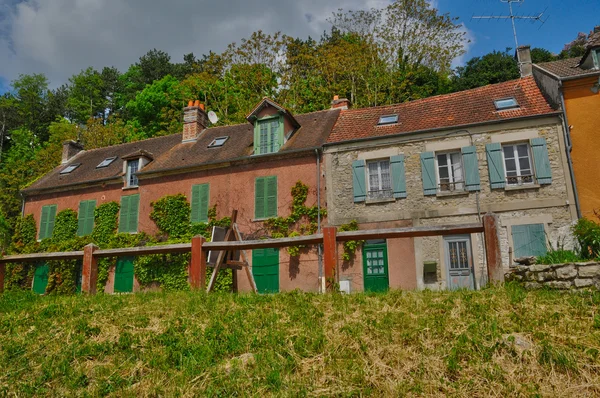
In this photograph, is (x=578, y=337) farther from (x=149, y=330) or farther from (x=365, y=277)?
(x=365, y=277)

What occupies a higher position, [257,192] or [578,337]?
[257,192]

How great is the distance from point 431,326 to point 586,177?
34.1ft

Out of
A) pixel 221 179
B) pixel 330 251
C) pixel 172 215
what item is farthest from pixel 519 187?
pixel 172 215

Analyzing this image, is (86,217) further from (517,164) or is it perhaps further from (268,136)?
(517,164)

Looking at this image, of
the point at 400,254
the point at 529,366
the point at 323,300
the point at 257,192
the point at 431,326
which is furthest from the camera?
the point at 257,192

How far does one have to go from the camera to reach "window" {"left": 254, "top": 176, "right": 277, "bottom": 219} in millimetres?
15609

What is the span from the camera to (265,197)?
619 inches

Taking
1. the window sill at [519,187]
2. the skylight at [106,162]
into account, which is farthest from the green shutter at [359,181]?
the skylight at [106,162]

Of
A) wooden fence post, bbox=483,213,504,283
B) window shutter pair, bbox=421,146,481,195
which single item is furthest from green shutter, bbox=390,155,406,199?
wooden fence post, bbox=483,213,504,283

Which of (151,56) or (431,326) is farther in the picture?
(151,56)

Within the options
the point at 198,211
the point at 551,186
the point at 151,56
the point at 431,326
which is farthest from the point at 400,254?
the point at 151,56

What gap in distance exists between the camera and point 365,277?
13.6 m

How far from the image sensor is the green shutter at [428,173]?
1354 centimetres

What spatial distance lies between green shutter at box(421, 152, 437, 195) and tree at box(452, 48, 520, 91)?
16.2m
